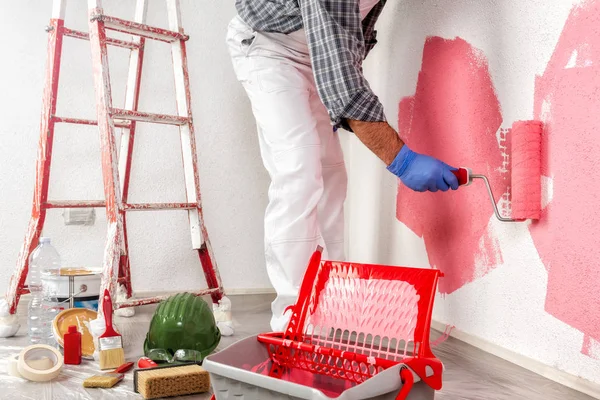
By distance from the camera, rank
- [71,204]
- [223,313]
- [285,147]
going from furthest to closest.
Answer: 1. [71,204]
2. [223,313]
3. [285,147]

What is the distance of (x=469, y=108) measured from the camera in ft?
5.59

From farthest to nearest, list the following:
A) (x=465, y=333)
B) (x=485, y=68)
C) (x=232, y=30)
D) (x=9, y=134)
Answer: (x=9, y=134), (x=232, y=30), (x=465, y=333), (x=485, y=68)

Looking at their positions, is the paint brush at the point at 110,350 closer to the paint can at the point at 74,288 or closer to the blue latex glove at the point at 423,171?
the paint can at the point at 74,288

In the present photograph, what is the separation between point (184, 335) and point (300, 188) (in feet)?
1.76

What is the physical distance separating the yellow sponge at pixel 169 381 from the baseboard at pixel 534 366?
0.79m

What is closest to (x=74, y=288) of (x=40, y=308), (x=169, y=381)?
(x=40, y=308)

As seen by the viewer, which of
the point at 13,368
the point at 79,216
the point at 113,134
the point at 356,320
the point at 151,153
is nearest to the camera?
the point at 356,320

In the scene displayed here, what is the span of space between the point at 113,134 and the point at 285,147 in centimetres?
56

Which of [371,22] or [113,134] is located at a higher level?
[371,22]

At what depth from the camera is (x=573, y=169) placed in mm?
1306

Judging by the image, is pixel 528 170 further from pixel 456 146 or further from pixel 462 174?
pixel 456 146

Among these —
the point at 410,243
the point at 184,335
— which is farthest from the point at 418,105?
the point at 184,335

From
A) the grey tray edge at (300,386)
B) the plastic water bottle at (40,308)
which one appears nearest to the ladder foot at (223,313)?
the plastic water bottle at (40,308)

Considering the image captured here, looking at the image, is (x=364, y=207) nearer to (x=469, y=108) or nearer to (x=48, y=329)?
(x=469, y=108)
